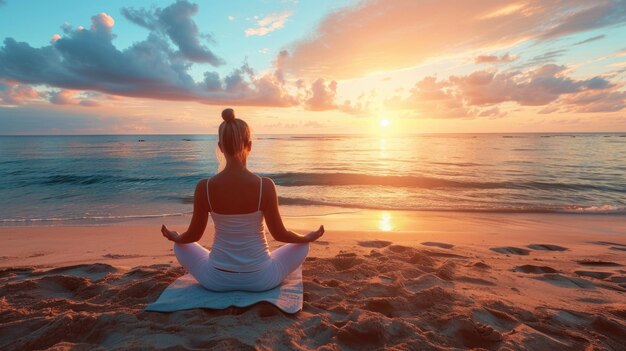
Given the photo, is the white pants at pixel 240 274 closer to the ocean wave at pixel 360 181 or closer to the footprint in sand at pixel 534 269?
the footprint in sand at pixel 534 269

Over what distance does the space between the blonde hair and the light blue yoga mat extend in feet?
4.86

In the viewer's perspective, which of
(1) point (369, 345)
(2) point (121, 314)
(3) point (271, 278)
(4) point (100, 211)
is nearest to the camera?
(1) point (369, 345)

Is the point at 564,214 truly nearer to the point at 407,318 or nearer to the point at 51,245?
the point at 407,318

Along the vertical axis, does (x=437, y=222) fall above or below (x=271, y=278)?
below

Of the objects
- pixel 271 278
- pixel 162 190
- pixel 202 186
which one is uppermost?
pixel 202 186

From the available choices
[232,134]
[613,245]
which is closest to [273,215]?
[232,134]

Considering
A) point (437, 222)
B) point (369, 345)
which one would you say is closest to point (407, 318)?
point (369, 345)

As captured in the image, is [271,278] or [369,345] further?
[271,278]

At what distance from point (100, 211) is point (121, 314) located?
981 cm

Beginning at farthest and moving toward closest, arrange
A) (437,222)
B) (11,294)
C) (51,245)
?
(437,222) < (51,245) < (11,294)

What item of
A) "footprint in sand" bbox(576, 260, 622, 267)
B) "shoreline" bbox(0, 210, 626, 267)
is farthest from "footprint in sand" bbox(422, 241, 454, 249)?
"footprint in sand" bbox(576, 260, 622, 267)

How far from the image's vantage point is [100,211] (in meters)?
11.6

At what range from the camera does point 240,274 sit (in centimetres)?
366

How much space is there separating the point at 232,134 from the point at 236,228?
97cm
